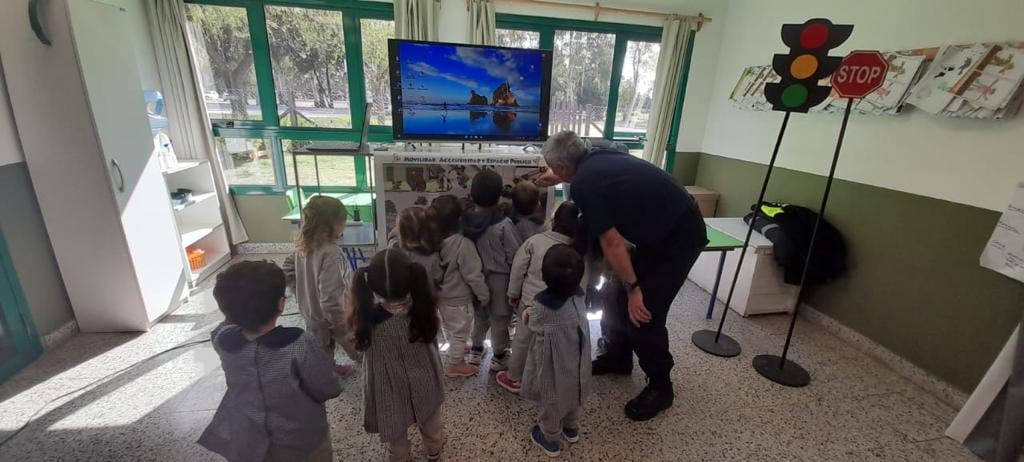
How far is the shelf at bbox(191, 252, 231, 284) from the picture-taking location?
311 centimetres

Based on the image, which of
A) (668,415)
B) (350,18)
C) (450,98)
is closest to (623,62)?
(450,98)

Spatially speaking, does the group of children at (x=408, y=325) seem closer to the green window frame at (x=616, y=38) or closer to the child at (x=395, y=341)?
the child at (x=395, y=341)

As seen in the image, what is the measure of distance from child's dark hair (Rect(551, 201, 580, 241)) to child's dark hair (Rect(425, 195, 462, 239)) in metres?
0.47

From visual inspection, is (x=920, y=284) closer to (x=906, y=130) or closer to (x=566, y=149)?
(x=906, y=130)

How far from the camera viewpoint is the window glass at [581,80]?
12.7 ft

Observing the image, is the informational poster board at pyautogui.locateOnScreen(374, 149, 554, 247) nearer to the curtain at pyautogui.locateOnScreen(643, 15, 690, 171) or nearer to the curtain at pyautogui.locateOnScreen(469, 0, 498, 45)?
the curtain at pyautogui.locateOnScreen(469, 0, 498, 45)

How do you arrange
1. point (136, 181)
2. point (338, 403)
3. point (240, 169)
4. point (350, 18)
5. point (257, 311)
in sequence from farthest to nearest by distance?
1. point (240, 169)
2. point (350, 18)
3. point (136, 181)
4. point (338, 403)
5. point (257, 311)

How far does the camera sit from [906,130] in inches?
92.6

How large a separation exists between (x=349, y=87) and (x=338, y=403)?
2.75 metres

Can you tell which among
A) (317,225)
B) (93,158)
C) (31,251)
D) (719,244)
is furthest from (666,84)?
(31,251)

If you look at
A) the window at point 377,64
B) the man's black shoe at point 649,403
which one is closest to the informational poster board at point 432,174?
the man's black shoe at point 649,403

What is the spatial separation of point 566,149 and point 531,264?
0.52 metres

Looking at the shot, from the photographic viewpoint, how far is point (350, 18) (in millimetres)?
3451

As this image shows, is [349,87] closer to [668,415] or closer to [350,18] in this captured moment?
[350,18]
